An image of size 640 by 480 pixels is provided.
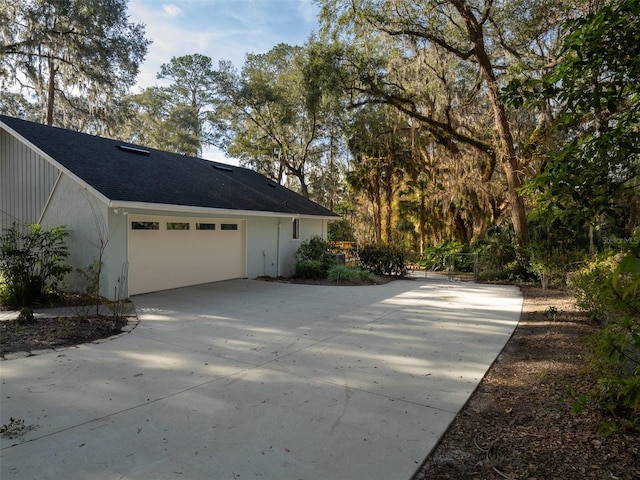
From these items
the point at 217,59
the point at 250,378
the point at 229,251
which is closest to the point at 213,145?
the point at 217,59

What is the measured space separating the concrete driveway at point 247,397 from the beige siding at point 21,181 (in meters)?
4.58

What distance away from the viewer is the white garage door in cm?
935

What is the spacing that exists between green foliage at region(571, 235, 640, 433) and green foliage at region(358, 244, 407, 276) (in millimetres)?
9664

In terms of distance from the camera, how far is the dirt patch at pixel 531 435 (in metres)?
2.64

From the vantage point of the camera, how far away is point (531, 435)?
10.2 ft

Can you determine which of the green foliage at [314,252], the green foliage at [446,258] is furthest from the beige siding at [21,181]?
the green foliage at [446,258]

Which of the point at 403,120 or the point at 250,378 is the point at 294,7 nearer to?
the point at 403,120

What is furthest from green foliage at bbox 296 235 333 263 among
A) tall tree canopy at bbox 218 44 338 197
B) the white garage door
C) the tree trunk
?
tall tree canopy at bbox 218 44 338 197

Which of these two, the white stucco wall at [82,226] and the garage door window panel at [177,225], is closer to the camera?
the white stucco wall at [82,226]

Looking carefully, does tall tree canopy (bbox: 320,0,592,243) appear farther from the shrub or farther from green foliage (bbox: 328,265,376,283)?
the shrub

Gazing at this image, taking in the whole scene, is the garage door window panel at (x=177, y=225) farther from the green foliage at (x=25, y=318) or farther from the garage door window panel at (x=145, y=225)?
the green foliage at (x=25, y=318)

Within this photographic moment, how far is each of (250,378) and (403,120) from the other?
16.7m

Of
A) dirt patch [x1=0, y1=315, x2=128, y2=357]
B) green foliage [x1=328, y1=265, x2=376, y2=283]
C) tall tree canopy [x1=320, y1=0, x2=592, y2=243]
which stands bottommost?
dirt patch [x1=0, y1=315, x2=128, y2=357]

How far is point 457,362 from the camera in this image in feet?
16.3
